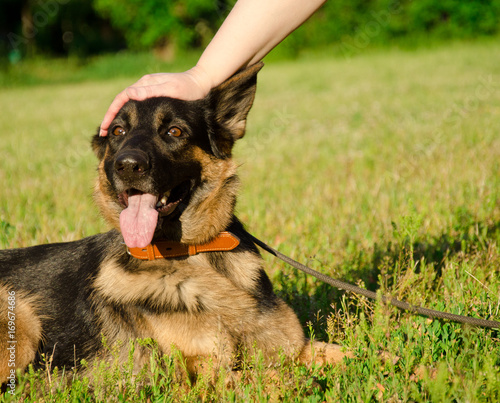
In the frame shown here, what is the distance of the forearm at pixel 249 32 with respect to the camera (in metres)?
2.83

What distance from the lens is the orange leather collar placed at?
2814 millimetres

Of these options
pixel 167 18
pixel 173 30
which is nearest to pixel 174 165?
pixel 173 30

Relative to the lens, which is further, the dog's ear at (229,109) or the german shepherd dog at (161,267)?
the dog's ear at (229,109)

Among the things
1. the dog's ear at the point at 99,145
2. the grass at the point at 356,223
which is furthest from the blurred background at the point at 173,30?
the dog's ear at the point at 99,145

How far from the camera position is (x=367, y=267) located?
402 centimetres

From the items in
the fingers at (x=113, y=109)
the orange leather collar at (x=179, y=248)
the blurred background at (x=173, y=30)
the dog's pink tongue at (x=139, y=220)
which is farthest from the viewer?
the blurred background at (x=173, y=30)

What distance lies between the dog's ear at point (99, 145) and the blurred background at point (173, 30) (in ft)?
85.2

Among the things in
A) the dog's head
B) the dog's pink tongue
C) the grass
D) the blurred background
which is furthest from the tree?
the dog's pink tongue

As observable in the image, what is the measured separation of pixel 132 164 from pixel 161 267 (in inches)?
24.5

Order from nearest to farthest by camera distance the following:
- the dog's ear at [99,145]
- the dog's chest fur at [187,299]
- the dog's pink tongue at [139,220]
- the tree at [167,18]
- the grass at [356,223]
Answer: the grass at [356,223]
the dog's chest fur at [187,299]
the dog's pink tongue at [139,220]
the dog's ear at [99,145]
the tree at [167,18]

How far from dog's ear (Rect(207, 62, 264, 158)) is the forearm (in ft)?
0.34

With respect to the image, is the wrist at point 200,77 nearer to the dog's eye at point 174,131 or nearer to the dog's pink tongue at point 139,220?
the dog's eye at point 174,131

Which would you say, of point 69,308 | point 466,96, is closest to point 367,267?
point 69,308

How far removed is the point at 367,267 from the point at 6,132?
11213mm
